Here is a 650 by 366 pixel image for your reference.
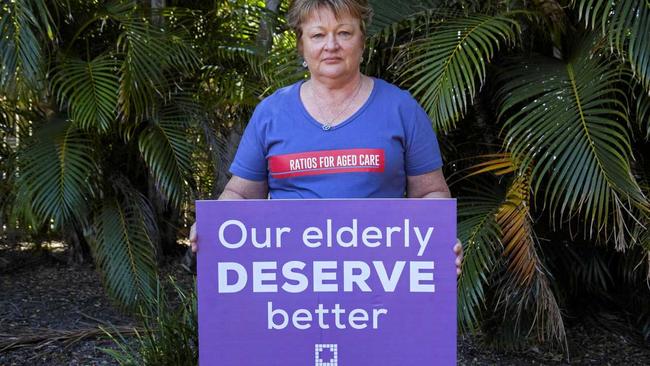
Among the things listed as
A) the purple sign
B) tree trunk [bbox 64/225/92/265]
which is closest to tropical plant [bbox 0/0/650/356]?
tree trunk [bbox 64/225/92/265]

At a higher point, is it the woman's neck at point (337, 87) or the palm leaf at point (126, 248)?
the woman's neck at point (337, 87)

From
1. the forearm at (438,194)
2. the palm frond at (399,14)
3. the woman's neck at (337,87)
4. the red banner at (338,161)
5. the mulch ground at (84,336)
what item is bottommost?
the mulch ground at (84,336)

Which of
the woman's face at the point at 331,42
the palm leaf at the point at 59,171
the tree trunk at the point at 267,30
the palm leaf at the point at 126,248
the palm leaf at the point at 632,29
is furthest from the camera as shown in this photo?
the tree trunk at the point at 267,30

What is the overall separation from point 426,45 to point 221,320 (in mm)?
2221

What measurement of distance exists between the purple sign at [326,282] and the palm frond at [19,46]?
2.81 m

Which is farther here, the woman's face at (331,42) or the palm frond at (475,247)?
the palm frond at (475,247)

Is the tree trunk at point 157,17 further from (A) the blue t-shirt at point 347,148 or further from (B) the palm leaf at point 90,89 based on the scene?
(A) the blue t-shirt at point 347,148

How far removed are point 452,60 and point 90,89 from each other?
86.4 inches

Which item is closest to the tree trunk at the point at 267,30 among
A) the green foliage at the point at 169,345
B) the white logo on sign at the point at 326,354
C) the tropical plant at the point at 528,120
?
the tropical plant at the point at 528,120

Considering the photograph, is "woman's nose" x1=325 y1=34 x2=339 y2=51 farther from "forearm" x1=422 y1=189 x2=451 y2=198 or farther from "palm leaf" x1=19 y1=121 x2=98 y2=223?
"palm leaf" x1=19 y1=121 x2=98 y2=223

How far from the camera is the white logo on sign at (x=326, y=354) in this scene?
200 centimetres

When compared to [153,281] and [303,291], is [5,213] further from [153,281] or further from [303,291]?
[303,291]

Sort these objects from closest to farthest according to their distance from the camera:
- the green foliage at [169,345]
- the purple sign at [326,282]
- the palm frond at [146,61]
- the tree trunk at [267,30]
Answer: the purple sign at [326,282], the green foliage at [169,345], the palm frond at [146,61], the tree trunk at [267,30]

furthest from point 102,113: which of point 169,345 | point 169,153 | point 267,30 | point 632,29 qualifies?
point 632,29
